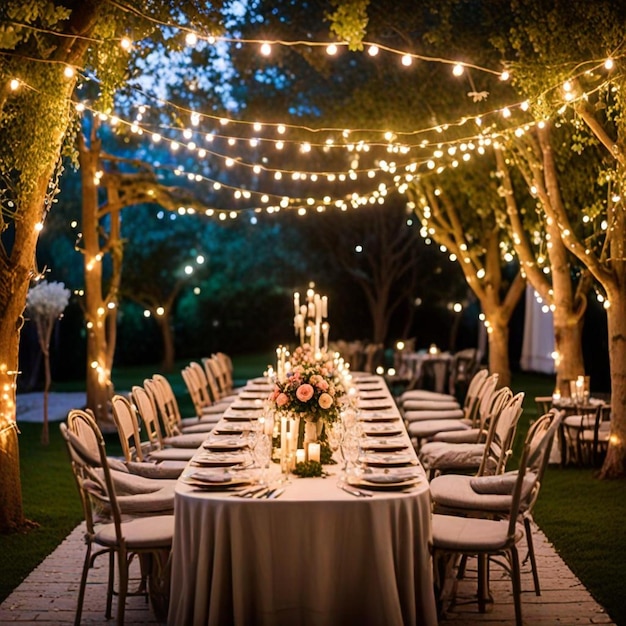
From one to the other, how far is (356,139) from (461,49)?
7.95 feet

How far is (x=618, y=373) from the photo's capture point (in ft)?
28.5

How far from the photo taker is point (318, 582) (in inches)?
174

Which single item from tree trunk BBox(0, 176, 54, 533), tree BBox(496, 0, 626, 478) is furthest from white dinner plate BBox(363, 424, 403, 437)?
tree BBox(496, 0, 626, 478)

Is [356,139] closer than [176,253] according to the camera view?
Result: Yes

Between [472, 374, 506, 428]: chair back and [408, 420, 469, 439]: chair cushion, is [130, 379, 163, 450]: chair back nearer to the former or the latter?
[408, 420, 469, 439]: chair cushion

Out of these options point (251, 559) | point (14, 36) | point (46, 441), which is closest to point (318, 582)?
point (251, 559)

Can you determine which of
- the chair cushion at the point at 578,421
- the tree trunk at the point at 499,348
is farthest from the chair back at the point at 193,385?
the tree trunk at the point at 499,348

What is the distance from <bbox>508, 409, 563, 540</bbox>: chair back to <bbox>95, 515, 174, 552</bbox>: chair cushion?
65.6 inches

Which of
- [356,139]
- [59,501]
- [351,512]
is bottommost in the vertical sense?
[59,501]

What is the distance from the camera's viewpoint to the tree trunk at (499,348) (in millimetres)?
14578

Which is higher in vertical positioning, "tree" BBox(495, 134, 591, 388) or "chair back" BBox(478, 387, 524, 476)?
"tree" BBox(495, 134, 591, 388)

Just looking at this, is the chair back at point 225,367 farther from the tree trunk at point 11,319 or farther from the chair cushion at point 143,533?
the chair cushion at point 143,533

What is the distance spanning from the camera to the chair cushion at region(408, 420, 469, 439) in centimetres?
845

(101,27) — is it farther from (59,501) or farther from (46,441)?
(46,441)
